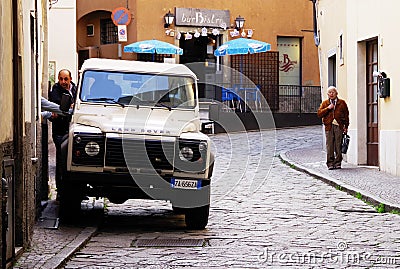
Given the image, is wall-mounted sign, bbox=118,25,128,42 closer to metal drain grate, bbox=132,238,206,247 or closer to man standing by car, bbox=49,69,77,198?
man standing by car, bbox=49,69,77,198

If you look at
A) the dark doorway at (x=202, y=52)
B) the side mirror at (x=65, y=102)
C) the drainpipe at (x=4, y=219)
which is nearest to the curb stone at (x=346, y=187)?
the side mirror at (x=65, y=102)

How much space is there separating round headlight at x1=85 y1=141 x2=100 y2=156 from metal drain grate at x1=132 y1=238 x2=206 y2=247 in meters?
1.23

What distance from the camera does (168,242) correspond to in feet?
33.6

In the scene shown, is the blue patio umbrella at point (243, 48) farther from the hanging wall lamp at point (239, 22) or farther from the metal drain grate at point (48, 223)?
the metal drain grate at point (48, 223)

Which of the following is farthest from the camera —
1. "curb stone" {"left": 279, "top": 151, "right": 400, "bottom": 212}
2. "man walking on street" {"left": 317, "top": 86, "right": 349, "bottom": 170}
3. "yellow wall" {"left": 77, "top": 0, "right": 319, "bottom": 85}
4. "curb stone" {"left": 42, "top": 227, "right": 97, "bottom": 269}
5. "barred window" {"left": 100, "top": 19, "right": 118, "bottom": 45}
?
"barred window" {"left": 100, "top": 19, "right": 118, "bottom": 45}

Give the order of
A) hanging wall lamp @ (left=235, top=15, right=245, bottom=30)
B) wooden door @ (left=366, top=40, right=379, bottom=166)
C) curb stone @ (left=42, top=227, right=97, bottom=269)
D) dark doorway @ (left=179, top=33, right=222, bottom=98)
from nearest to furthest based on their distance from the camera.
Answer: curb stone @ (left=42, top=227, right=97, bottom=269)
wooden door @ (left=366, top=40, right=379, bottom=166)
dark doorway @ (left=179, top=33, right=222, bottom=98)
hanging wall lamp @ (left=235, top=15, right=245, bottom=30)

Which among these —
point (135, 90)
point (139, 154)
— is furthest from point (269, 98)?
point (139, 154)

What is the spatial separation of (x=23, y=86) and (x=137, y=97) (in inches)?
123

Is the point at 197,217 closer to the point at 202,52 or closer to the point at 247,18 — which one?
the point at 202,52

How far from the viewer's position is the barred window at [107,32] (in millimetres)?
34344

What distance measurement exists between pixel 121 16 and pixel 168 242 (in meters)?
23.3

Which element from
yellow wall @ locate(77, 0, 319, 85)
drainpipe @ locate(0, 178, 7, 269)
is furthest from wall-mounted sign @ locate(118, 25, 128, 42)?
drainpipe @ locate(0, 178, 7, 269)

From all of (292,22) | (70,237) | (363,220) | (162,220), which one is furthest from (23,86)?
(292,22)

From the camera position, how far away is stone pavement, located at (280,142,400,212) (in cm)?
1384
